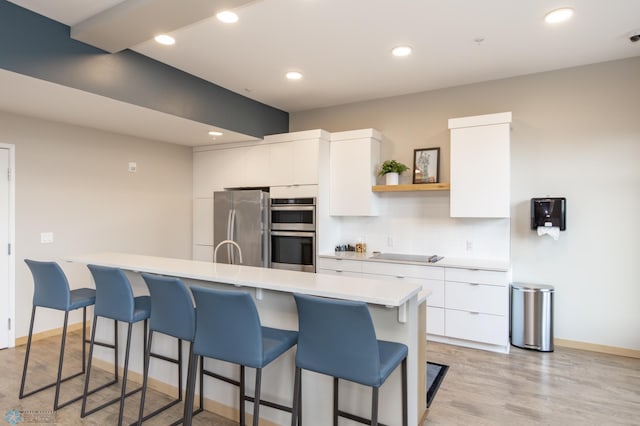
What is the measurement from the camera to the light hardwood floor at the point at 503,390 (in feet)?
8.30

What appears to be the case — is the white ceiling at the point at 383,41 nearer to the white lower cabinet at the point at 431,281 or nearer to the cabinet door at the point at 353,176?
the cabinet door at the point at 353,176

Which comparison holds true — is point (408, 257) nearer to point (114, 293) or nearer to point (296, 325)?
point (296, 325)

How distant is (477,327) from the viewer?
374cm

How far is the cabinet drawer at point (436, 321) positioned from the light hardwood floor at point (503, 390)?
198 mm

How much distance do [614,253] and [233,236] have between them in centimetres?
417

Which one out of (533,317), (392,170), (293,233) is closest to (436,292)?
(533,317)

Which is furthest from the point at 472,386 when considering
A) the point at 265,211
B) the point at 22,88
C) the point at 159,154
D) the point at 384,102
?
the point at 159,154

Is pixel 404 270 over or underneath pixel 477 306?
over

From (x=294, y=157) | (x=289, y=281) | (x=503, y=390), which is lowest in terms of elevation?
(x=503, y=390)

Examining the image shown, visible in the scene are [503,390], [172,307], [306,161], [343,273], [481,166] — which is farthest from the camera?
[306,161]

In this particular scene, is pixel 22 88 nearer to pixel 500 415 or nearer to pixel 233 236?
pixel 233 236

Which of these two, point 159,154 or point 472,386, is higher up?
point 159,154

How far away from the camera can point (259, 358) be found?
1875 millimetres

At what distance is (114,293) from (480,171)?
351 cm
